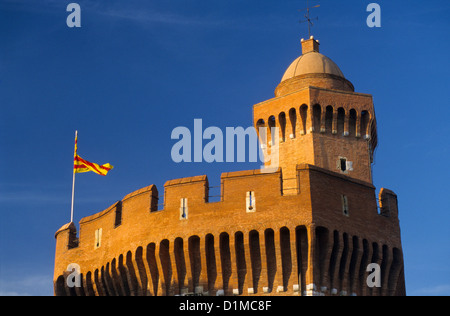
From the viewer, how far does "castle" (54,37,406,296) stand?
3584 centimetres

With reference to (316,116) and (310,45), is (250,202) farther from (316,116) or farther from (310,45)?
(310,45)

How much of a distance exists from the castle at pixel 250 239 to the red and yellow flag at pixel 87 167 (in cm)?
309

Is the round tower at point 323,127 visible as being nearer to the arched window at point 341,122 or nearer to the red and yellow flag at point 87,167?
the arched window at point 341,122

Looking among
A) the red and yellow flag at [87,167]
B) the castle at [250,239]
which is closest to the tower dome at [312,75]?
the castle at [250,239]

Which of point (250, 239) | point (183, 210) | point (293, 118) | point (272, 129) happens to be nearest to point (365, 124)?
point (293, 118)

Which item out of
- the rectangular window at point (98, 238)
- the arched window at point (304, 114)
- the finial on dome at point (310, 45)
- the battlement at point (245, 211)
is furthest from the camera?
the finial on dome at point (310, 45)

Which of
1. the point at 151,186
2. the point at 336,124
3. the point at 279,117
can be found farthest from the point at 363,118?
the point at 151,186

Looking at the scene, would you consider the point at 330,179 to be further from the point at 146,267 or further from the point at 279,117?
the point at 146,267

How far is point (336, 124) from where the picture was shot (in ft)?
138

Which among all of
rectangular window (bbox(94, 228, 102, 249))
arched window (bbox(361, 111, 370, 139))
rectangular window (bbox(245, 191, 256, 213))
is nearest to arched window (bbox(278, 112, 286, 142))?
arched window (bbox(361, 111, 370, 139))

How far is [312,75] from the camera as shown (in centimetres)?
4416

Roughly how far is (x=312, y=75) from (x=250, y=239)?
39.6 feet

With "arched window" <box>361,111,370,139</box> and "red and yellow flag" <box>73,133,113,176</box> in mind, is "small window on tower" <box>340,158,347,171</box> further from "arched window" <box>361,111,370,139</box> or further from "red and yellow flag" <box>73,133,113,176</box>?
"red and yellow flag" <box>73,133,113,176</box>

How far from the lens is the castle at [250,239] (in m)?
35.8
